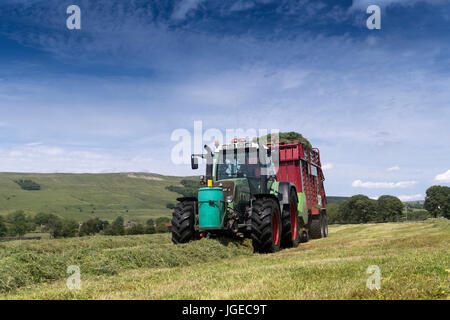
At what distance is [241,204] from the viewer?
35.6 feet

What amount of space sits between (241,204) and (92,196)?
4811 inches

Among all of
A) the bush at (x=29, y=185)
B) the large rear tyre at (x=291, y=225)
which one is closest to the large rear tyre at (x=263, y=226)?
the large rear tyre at (x=291, y=225)

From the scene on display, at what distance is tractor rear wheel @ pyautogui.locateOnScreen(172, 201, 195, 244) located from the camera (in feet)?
33.5

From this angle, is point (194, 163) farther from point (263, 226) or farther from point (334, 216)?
point (334, 216)

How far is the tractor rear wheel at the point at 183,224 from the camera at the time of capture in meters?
10.2

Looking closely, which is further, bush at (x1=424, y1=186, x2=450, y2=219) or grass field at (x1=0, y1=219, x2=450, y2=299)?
bush at (x1=424, y1=186, x2=450, y2=219)

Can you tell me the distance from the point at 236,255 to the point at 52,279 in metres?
4.33

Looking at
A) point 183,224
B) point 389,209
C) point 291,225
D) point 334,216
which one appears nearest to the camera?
point 183,224

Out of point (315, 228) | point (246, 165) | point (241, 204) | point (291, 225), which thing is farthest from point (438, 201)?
point (241, 204)

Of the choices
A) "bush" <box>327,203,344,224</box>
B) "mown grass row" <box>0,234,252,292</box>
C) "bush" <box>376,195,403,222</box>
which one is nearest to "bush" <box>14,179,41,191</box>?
"bush" <box>327,203,344,224</box>

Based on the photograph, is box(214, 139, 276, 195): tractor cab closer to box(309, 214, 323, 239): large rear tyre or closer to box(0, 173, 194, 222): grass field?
box(309, 214, 323, 239): large rear tyre

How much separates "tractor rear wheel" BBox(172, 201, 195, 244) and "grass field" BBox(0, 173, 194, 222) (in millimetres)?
86084

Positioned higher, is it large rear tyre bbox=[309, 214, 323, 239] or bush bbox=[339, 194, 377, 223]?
large rear tyre bbox=[309, 214, 323, 239]
